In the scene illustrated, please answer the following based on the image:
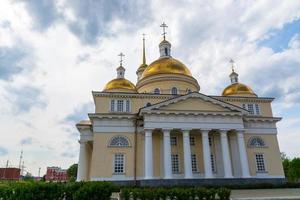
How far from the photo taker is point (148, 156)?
26.8 metres

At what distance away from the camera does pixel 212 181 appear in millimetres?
27188

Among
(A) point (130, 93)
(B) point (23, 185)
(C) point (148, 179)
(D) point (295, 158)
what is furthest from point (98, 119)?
(D) point (295, 158)

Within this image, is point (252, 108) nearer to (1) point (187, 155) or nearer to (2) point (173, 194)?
(1) point (187, 155)

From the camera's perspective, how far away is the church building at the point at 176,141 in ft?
91.0

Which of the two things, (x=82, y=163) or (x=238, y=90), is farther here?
(x=238, y=90)

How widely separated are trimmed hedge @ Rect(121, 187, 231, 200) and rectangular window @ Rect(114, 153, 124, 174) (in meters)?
16.0

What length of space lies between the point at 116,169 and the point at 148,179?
396 cm

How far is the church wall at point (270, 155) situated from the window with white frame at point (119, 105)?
14.3m

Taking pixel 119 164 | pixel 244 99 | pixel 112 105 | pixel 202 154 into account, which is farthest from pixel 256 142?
pixel 112 105

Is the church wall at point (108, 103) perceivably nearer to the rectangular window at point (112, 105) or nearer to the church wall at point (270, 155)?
the rectangular window at point (112, 105)

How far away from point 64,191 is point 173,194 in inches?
193

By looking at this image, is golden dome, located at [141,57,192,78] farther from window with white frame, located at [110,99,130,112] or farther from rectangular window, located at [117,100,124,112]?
rectangular window, located at [117,100,124,112]

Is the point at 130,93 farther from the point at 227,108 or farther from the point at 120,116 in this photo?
the point at 227,108

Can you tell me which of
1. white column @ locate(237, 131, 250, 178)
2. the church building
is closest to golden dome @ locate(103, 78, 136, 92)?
the church building
